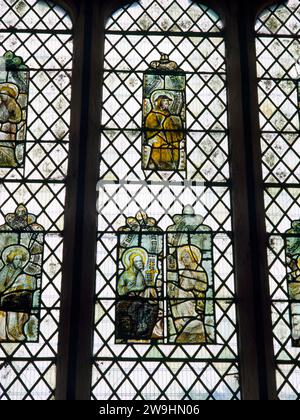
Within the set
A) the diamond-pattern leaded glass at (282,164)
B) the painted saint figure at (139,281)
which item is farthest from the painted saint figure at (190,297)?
the diamond-pattern leaded glass at (282,164)

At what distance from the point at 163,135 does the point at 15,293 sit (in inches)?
83.9

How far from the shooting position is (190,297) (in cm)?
911

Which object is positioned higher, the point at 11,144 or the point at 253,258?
the point at 11,144

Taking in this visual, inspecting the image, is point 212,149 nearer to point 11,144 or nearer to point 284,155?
point 284,155

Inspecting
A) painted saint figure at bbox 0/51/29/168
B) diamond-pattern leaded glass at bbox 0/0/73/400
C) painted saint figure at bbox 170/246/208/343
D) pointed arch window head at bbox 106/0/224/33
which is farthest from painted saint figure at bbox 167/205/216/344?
pointed arch window head at bbox 106/0/224/33

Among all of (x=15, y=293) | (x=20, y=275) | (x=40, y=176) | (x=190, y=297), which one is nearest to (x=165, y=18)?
(x=40, y=176)

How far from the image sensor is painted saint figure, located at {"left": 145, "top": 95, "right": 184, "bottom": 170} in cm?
973

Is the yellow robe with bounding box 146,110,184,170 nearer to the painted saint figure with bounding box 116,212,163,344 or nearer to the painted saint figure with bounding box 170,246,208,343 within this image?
the painted saint figure with bounding box 116,212,163,344

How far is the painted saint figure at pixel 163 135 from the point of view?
9.73 meters

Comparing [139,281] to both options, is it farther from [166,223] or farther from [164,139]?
[164,139]

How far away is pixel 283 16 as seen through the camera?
10.6 metres

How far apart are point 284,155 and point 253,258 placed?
1235mm
